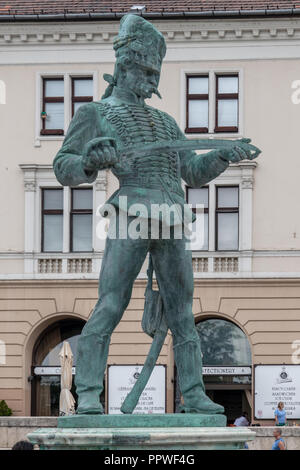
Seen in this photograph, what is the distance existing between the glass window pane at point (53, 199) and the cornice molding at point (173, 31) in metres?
4.08

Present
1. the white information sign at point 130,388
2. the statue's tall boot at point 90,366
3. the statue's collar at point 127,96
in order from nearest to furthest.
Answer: the statue's tall boot at point 90,366
the statue's collar at point 127,96
the white information sign at point 130,388

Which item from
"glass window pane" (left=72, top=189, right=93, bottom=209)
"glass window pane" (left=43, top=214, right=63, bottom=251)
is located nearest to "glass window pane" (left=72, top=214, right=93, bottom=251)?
"glass window pane" (left=72, top=189, right=93, bottom=209)

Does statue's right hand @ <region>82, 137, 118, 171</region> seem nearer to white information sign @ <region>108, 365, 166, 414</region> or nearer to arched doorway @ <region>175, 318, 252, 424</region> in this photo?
white information sign @ <region>108, 365, 166, 414</region>

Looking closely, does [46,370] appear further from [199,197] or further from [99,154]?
[99,154]

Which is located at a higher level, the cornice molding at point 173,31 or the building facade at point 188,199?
the cornice molding at point 173,31

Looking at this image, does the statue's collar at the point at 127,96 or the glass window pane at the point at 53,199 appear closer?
the statue's collar at the point at 127,96

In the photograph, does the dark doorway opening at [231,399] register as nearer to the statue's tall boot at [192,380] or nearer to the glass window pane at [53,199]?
the glass window pane at [53,199]

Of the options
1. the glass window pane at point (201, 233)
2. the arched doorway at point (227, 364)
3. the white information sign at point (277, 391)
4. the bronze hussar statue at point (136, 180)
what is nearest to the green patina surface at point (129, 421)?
the bronze hussar statue at point (136, 180)

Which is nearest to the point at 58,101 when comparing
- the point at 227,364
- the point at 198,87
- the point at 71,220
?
the point at 71,220

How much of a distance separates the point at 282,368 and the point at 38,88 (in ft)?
32.9

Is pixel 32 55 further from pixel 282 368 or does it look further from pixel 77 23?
pixel 282 368

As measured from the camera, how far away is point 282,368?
118 feet

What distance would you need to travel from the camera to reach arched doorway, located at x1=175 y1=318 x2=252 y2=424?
37.2m

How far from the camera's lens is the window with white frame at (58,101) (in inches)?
1518
